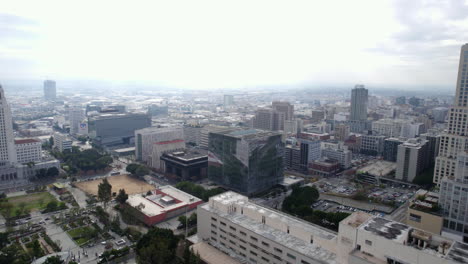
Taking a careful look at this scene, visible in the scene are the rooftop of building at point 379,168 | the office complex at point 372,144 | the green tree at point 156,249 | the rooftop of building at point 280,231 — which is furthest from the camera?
the office complex at point 372,144

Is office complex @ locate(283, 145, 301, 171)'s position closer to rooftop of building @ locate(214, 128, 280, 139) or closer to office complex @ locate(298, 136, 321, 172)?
office complex @ locate(298, 136, 321, 172)

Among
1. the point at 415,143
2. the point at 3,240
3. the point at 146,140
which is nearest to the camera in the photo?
the point at 3,240

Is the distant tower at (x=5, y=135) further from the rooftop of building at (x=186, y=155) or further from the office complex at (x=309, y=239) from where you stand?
the office complex at (x=309, y=239)

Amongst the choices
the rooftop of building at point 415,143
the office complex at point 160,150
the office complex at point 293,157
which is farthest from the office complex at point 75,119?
the rooftop of building at point 415,143

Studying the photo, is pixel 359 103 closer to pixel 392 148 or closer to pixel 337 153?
pixel 392 148

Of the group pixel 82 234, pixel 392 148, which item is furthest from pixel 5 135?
pixel 392 148
